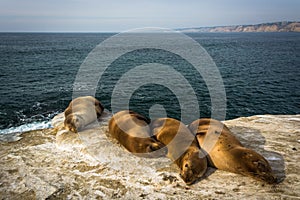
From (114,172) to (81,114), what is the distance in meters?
4.62

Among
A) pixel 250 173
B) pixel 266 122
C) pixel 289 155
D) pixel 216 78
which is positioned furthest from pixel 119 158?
pixel 216 78

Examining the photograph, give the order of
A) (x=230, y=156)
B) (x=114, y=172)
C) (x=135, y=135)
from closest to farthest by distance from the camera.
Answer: (x=230, y=156) < (x=114, y=172) < (x=135, y=135)

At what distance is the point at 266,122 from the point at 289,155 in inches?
144

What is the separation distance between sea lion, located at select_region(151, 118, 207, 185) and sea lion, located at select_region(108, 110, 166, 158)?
0.33 meters

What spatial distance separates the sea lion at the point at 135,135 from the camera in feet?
27.7

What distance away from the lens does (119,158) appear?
8477mm

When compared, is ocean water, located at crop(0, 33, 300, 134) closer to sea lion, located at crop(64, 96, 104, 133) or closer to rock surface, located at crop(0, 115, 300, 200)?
sea lion, located at crop(64, 96, 104, 133)

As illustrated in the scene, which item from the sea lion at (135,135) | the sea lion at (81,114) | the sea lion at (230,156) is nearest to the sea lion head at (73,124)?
the sea lion at (81,114)

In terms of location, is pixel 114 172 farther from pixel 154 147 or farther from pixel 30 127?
pixel 30 127

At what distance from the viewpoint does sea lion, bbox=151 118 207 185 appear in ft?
23.5

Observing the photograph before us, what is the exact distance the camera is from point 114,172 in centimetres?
775

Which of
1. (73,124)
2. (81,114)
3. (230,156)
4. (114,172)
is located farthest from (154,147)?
(81,114)

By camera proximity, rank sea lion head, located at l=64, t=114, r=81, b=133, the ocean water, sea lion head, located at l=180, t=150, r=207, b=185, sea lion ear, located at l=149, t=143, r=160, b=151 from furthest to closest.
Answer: the ocean water
sea lion head, located at l=64, t=114, r=81, b=133
sea lion ear, located at l=149, t=143, r=160, b=151
sea lion head, located at l=180, t=150, r=207, b=185

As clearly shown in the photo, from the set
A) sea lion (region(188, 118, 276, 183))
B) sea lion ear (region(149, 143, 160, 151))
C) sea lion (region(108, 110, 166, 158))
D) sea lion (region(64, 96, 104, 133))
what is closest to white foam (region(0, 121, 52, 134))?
sea lion (region(64, 96, 104, 133))
